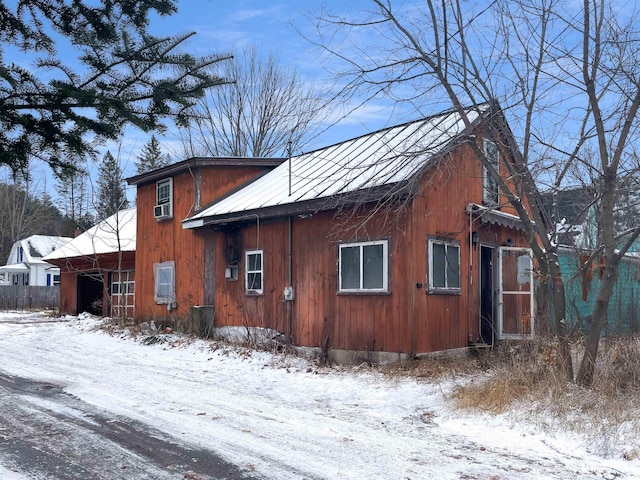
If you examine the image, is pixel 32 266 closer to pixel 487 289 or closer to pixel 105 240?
pixel 105 240

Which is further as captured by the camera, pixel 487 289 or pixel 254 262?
pixel 254 262

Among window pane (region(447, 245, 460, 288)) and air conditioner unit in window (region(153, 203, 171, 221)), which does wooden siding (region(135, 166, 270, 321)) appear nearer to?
air conditioner unit in window (region(153, 203, 171, 221))

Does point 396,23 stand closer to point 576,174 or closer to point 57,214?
point 576,174

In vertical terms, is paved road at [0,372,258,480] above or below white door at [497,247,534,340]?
below

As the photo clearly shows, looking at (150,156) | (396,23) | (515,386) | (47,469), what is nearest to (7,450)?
(47,469)

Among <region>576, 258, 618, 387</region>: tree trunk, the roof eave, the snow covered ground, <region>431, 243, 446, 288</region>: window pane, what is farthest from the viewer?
the roof eave

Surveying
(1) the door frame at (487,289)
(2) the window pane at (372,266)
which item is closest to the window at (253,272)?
(2) the window pane at (372,266)

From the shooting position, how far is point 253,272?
43.0 ft

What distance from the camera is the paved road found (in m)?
4.82

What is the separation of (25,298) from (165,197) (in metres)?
19.3

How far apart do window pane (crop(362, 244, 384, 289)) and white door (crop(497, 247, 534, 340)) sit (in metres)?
3.17

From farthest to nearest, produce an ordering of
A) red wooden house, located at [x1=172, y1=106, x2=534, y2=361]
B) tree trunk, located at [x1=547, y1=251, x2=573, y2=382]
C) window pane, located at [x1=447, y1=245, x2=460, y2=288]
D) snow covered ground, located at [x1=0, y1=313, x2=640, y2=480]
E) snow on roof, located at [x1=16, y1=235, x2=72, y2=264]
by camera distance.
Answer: snow on roof, located at [x1=16, y1=235, x2=72, y2=264], window pane, located at [x1=447, y1=245, x2=460, y2=288], red wooden house, located at [x1=172, y1=106, x2=534, y2=361], tree trunk, located at [x1=547, y1=251, x2=573, y2=382], snow covered ground, located at [x1=0, y1=313, x2=640, y2=480]

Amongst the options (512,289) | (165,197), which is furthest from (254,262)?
(512,289)

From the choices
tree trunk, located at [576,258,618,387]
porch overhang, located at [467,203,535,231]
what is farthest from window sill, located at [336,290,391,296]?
tree trunk, located at [576,258,618,387]
